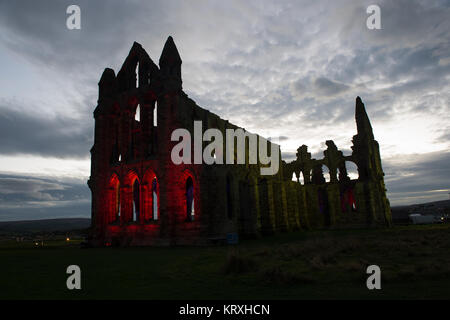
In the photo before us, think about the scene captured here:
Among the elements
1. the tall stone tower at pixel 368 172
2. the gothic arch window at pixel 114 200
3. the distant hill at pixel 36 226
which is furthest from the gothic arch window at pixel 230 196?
the distant hill at pixel 36 226

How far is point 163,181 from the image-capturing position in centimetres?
2148

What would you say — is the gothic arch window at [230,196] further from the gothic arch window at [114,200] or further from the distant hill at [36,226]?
the distant hill at [36,226]

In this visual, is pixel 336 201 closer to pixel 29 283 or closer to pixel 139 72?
pixel 139 72

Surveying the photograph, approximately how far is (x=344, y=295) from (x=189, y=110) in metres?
20.2

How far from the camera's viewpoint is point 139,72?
25812 mm

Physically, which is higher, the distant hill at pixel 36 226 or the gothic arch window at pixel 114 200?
the gothic arch window at pixel 114 200

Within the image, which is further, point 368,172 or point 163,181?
point 368,172

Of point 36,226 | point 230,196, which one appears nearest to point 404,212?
point 230,196

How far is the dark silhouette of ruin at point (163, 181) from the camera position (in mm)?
21312

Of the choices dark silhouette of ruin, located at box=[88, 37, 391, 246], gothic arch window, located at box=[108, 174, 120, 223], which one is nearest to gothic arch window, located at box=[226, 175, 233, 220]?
dark silhouette of ruin, located at box=[88, 37, 391, 246]

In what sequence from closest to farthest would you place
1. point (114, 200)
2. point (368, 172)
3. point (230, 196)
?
1. point (114, 200)
2. point (230, 196)
3. point (368, 172)

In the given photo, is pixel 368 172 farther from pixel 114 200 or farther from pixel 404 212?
pixel 404 212

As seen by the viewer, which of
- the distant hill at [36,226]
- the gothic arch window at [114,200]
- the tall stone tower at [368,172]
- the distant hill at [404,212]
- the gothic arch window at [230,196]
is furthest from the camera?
the distant hill at [36,226]
